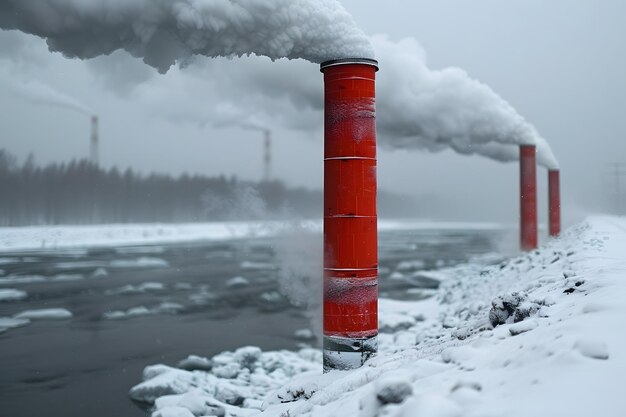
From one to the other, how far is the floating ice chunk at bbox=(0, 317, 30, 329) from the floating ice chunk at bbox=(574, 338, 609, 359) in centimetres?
1251

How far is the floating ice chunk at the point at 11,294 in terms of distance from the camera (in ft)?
52.7

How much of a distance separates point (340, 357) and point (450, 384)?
3.16 m

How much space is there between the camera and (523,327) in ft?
13.4

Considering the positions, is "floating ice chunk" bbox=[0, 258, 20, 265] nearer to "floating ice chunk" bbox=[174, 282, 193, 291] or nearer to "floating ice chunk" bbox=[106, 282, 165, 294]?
"floating ice chunk" bbox=[106, 282, 165, 294]

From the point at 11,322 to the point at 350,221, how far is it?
10199mm

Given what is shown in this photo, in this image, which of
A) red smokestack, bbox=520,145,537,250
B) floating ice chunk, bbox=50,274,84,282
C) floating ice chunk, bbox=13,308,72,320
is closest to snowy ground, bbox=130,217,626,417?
floating ice chunk, bbox=13,308,72,320

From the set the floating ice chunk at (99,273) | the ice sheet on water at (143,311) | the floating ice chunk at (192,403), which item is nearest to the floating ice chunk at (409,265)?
the ice sheet on water at (143,311)

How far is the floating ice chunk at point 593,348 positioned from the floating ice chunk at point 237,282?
54.7 feet

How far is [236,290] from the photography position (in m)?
18.1

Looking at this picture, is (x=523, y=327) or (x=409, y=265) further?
(x=409, y=265)

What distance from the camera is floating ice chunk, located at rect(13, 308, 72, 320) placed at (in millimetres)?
13283

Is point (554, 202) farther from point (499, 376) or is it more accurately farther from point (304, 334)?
point (499, 376)

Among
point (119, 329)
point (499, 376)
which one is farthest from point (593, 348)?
point (119, 329)

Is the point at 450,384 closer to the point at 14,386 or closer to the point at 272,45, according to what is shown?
the point at 272,45
